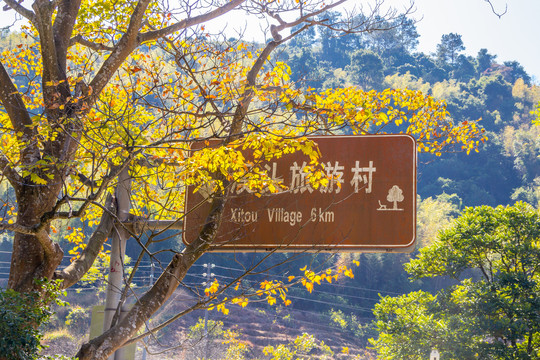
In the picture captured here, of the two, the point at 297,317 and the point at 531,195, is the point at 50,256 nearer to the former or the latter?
the point at 297,317

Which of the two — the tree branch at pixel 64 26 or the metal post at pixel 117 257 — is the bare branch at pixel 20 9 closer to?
the tree branch at pixel 64 26

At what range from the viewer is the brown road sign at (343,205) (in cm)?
376

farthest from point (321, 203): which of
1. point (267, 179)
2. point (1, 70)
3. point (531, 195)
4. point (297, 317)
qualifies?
point (531, 195)

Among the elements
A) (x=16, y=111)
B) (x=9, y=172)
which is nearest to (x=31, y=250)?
(x=9, y=172)

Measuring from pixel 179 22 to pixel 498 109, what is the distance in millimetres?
72045

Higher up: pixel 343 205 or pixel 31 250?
pixel 343 205

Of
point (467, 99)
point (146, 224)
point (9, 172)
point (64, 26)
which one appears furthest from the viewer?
point (467, 99)

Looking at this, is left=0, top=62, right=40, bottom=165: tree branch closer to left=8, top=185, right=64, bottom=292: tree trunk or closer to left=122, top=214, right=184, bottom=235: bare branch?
left=8, top=185, right=64, bottom=292: tree trunk

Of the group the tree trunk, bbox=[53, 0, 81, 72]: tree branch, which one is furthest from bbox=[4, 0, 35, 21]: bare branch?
the tree trunk

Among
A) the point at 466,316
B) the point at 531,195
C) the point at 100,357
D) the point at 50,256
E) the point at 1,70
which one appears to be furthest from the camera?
the point at 531,195

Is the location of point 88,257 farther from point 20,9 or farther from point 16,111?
point 20,9

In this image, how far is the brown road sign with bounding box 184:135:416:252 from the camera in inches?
148

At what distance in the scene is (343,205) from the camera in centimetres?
388

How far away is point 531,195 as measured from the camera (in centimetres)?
5706
